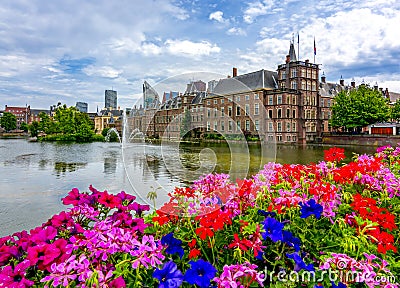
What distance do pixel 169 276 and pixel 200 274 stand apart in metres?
0.18

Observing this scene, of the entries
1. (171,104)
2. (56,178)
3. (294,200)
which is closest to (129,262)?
(294,200)

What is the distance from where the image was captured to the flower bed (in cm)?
172

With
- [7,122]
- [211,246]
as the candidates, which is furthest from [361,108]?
[7,122]

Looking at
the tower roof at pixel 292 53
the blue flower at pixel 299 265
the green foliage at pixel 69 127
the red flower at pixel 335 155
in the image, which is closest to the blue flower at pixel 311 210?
the blue flower at pixel 299 265

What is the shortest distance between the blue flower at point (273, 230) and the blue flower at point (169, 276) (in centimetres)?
72

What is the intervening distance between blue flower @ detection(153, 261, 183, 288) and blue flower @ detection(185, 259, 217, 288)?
0.05 meters

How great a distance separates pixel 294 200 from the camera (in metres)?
2.63

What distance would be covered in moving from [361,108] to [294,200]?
157 ft

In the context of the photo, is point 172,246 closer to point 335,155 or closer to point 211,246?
point 211,246

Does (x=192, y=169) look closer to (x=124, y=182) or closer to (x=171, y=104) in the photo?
(x=124, y=182)

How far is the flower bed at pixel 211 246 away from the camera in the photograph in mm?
1717

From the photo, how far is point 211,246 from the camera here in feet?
7.23

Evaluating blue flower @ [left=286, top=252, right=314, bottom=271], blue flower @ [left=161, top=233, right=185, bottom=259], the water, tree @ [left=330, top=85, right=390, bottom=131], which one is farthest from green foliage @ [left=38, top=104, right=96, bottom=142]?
blue flower @ [left=286, top=252, right=314, bottom=271]

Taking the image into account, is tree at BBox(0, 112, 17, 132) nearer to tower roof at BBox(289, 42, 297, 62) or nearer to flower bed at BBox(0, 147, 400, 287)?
tower roof at BBox(289, 42, 297, 62)
